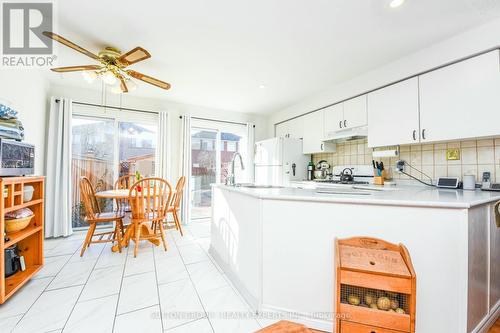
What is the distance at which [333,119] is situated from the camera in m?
3.28

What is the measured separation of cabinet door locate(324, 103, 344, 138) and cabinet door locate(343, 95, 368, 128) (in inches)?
2.7

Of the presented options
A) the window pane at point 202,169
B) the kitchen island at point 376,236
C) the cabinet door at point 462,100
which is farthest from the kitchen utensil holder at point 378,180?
the window pane at point 202,169

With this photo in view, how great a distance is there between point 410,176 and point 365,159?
636 millimetres

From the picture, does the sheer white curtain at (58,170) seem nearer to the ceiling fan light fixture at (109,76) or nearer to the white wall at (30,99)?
the white wall at (30,99)

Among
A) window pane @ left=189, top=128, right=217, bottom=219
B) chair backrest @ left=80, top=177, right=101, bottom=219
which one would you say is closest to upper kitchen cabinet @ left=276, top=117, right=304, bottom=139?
window pane @ left=189, top=128, right=217, bottom=219

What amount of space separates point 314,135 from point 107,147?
12.1ft

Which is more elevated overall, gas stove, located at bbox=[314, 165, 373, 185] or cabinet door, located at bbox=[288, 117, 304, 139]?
cabinet door, located at bbox=[288, 117, 304, 139]

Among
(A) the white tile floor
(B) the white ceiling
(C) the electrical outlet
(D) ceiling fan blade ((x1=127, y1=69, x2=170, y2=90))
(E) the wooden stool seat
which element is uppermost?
(B) the white ceiling

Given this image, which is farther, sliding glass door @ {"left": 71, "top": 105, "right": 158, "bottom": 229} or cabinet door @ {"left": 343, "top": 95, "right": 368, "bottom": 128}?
sliding glass door @ {"left": 71, "top": 105, "right": 158, "bottom": 229}

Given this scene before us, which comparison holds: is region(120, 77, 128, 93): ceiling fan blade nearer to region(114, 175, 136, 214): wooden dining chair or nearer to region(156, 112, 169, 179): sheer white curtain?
region(156, 112, 169, 179): sheer white curtain

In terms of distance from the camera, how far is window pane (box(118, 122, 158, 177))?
3.73 m

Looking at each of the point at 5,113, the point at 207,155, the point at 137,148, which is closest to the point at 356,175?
the point at 207,155

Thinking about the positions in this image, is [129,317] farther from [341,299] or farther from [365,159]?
[365,159]

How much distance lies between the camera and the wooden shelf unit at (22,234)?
1509 mm
